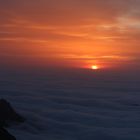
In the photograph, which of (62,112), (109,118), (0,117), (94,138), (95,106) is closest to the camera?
(94,138)

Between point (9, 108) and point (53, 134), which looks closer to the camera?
point (53, 134)

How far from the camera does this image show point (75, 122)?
4144 centimetres

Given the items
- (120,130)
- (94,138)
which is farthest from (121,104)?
(94,138)

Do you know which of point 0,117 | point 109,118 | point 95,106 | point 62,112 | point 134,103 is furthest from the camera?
point 134,103

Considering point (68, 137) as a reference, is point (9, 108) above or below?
above

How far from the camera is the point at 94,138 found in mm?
32719

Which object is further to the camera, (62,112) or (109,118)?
(62,112)

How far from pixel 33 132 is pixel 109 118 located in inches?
495

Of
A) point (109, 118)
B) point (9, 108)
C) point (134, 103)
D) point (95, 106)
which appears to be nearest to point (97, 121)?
point (109, 118)

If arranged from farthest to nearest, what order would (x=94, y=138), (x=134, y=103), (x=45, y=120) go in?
(x=134, y=103), (x=45, y=120), (x=94, y=138)

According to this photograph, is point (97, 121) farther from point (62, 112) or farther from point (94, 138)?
point (94, 138)

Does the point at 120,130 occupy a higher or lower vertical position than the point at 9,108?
lower

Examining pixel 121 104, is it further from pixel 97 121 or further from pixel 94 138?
pixel 94 138

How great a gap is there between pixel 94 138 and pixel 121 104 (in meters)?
30.1
